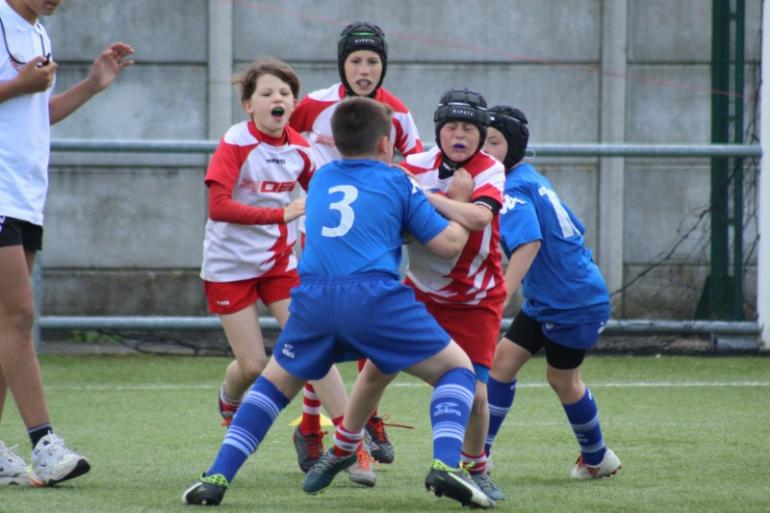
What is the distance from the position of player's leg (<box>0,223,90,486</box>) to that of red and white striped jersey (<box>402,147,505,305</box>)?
4.57 feet

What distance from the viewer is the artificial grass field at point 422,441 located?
4.96 meters

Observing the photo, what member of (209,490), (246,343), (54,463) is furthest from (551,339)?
(54,463)

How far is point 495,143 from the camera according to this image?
5.71m

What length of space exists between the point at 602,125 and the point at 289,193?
5.85 meters

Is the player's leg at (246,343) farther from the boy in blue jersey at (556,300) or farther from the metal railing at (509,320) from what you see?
the metal railing at (509,320)

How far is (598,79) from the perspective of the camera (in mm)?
11453

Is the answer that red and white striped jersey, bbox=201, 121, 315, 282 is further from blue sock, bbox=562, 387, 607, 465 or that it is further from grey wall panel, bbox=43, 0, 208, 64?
grey wall panel, bbox=43, 0, 208, 64

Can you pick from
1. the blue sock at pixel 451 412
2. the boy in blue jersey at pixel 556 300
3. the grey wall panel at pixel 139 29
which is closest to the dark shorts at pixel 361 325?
the blue sock at pixel 451 412

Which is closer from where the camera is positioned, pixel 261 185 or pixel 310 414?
pixel 261 185

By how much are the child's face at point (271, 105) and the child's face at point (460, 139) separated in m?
1.03

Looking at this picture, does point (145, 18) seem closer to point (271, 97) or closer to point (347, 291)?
point (271, 97)

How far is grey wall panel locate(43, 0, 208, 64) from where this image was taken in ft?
37.0

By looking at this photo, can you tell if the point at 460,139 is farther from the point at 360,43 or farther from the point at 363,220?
the point at 360,43

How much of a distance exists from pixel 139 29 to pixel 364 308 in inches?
286
